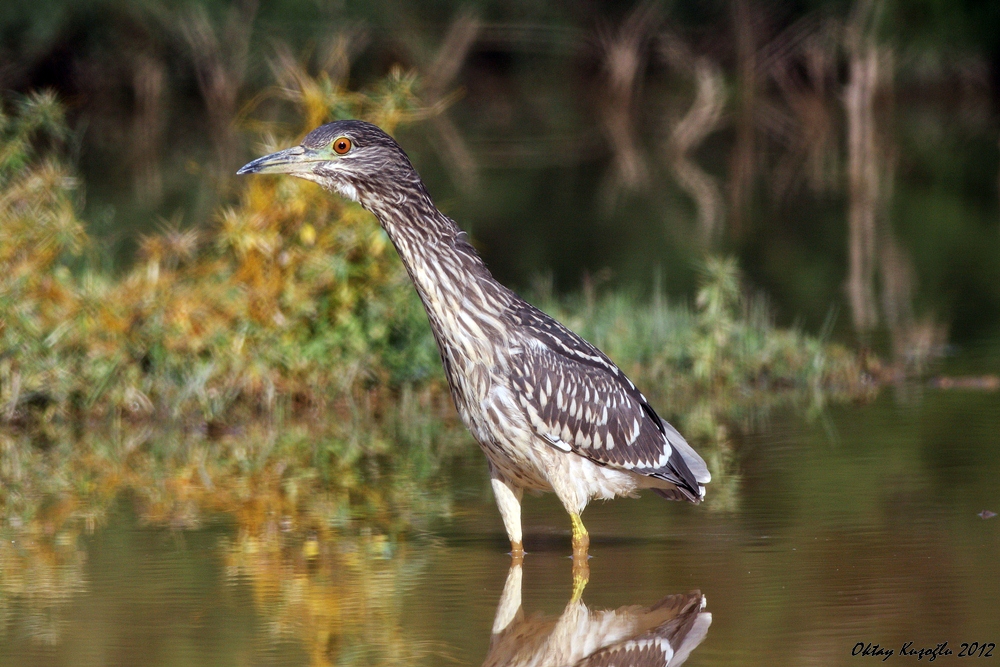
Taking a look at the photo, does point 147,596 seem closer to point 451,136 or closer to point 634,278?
point 634,278

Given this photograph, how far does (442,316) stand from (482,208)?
15.8 metres

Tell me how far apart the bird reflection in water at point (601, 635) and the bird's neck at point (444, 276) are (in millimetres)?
1120

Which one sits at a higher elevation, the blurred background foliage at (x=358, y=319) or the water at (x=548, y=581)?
the blurred background foliage at (x=358, y=319)

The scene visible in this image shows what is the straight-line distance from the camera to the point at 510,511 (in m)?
7.06

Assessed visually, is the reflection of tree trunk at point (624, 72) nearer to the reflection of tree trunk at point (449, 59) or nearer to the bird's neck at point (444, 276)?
the reflection of tree trunk at point (449, 59)

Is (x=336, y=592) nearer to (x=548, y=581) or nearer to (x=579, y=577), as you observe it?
(x=548, y=581)

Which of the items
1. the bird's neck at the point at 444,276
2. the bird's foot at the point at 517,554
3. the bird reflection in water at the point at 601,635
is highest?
the bird's neck at the point at 444,276

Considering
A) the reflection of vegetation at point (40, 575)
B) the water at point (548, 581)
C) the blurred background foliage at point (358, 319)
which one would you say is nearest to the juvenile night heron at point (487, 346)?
the water at point (548, 581)

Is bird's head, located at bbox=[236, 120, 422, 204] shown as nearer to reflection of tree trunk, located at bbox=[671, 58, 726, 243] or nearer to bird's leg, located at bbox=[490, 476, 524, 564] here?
bird's leg, located at bbox=[490, 476, 524, 564]

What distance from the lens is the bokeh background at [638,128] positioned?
53.8 feet

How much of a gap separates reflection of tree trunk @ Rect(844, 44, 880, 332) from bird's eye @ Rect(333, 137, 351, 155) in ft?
22.5

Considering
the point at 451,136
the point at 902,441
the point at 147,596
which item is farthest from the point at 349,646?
the point at 451,136

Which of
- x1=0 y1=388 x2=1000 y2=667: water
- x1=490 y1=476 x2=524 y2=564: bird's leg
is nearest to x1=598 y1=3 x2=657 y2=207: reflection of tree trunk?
x1=0 y1=388 x2=1000 y2=667: water

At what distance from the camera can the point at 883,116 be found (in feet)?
120
